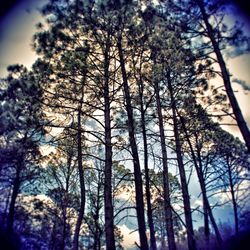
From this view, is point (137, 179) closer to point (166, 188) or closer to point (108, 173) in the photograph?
point (108, 173)

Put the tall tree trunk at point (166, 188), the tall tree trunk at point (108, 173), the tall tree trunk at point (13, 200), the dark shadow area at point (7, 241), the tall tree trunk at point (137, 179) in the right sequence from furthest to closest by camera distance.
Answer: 1. the tall tree trunk at point (166, 188)
2. the tall tree trunk at point (13, 200)
3. the dark shadow area at point (7, 241)
4. the tall tree trunk at point (137, 179)
5. the tall tree trunk at point (108, 173)

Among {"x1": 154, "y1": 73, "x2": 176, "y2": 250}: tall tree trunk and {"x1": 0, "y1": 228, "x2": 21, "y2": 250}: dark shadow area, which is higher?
{"x1": 154, "y1": 73, "x2": 176, "y2": 250}: tall tree trunk

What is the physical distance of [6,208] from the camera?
8273mm

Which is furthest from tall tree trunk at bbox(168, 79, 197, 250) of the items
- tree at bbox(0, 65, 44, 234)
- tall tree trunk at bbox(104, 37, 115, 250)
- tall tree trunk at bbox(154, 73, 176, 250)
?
tree at bbox(0, 65, 44, 234)

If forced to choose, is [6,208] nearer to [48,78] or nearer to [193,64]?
[48,78]

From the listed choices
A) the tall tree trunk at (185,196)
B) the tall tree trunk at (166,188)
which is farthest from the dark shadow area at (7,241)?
the tall tree trunk at (185,196)

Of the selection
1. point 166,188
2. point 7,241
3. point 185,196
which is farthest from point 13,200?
point 185,196

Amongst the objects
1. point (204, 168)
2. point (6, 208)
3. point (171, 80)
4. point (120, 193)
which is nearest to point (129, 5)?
point (171, 80)

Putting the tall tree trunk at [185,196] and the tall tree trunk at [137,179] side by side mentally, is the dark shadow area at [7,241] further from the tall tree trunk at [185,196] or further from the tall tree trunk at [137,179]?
the tall tree trunk at [185,196]

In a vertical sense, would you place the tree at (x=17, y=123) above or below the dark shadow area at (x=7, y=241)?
above

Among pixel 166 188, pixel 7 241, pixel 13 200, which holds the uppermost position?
pixel 166 188

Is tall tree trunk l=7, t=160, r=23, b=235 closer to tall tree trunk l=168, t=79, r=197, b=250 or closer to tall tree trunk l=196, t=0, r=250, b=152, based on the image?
tall tree trunk l=168, t=79, r=197, b=250

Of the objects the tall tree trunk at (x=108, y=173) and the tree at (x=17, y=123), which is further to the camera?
the tree at (x=17, y=123)

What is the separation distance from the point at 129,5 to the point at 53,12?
2226 mm
